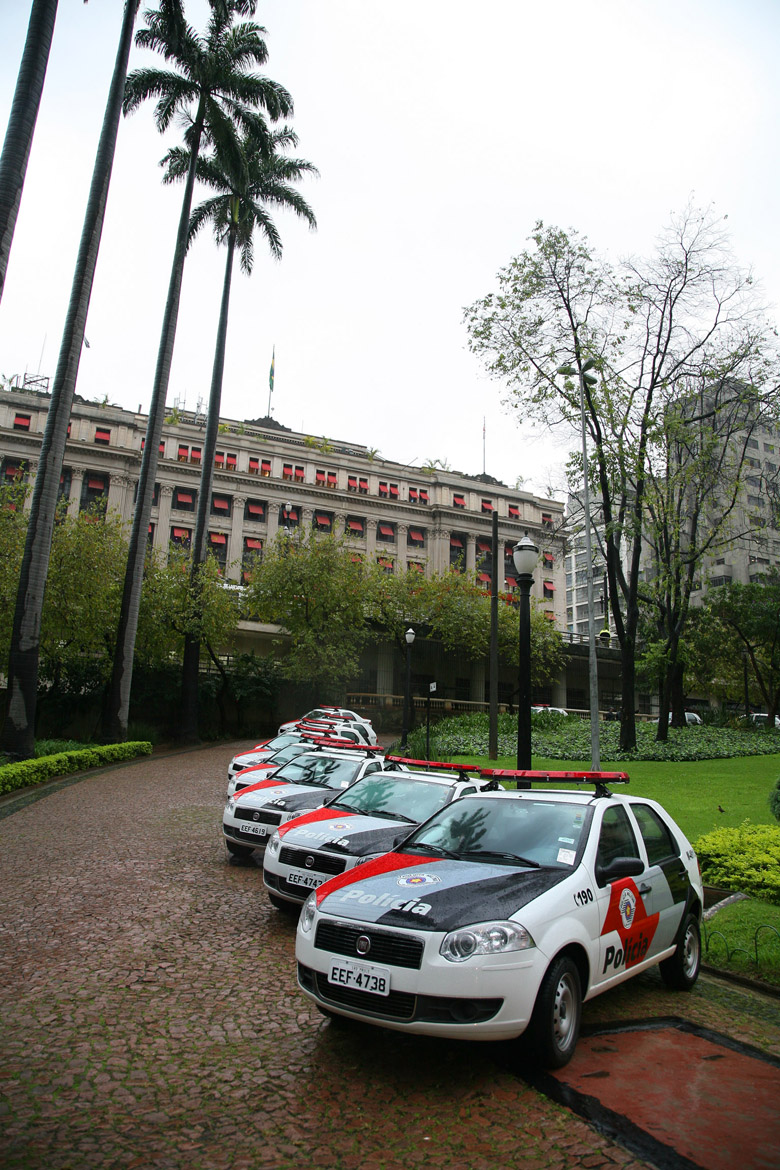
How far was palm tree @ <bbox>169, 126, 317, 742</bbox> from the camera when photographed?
92.0ft

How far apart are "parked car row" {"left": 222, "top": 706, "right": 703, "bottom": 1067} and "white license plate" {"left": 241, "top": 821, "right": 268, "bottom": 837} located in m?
1.82

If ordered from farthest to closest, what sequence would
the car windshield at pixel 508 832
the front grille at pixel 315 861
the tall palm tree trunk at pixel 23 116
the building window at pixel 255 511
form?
the building window at pixel 255 511 < the tall palm tree trunk at pixel 23 116 < the front grille at pixel 315 861 < the car windshield at pixel 508 832

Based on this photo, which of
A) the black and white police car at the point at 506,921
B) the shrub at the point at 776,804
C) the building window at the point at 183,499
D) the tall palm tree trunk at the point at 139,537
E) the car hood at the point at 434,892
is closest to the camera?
the black and white police car at the point at 506,921

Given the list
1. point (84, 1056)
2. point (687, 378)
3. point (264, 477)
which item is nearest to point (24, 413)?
point (264, 477)

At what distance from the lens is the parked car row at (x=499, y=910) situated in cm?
380

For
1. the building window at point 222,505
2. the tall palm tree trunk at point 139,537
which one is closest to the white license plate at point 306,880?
the tall palm tree trunk at point 139,537

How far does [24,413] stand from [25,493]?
30.1 metres

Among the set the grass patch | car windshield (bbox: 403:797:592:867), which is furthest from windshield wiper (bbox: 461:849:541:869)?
the grass patch

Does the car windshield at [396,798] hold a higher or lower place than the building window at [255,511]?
lower

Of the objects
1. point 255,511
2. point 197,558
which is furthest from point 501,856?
point 255,511

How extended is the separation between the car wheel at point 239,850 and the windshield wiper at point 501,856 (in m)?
4.83

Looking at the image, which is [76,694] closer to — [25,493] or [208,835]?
[25,493]

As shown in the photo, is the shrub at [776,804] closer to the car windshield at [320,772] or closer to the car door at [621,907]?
the car door at [621,907]

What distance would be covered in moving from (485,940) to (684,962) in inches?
103
